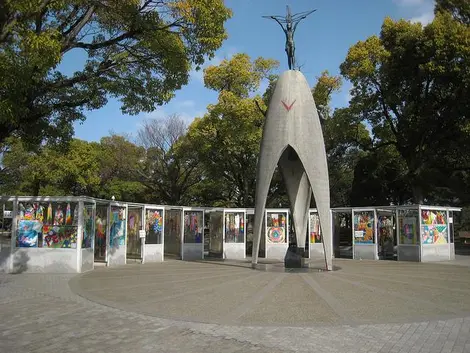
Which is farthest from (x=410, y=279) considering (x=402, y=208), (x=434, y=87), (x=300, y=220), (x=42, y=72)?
(x=434, y=87)

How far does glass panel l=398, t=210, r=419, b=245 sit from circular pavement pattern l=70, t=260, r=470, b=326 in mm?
4416

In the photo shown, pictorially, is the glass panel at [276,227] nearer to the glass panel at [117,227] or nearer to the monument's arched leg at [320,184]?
the monument's arched leg at [320,184]

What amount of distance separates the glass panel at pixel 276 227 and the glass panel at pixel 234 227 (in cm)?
142

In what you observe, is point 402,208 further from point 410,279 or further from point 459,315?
point 459,315

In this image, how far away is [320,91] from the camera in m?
28.5

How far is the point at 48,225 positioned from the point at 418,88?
21534 millimetres

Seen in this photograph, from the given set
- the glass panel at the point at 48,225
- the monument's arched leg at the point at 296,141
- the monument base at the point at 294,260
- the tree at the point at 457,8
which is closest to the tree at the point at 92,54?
the glass panel at the point at 48,225

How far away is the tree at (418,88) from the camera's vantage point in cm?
2358

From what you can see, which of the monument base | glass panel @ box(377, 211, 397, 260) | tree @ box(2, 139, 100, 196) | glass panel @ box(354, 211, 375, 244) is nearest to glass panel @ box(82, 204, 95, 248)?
the monument base

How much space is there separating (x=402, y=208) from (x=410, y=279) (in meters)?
7.91

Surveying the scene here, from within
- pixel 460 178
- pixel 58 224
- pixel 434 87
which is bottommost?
pixel 58 224

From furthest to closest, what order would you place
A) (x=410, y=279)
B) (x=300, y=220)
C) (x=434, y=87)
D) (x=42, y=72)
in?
(x=434, y=87)
(x=300, y=220)
(x=410, y=279)
(x=42, y=72)

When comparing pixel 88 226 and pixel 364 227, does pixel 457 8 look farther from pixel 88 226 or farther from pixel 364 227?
pixel 88 226

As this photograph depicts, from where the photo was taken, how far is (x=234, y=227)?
858 inches
